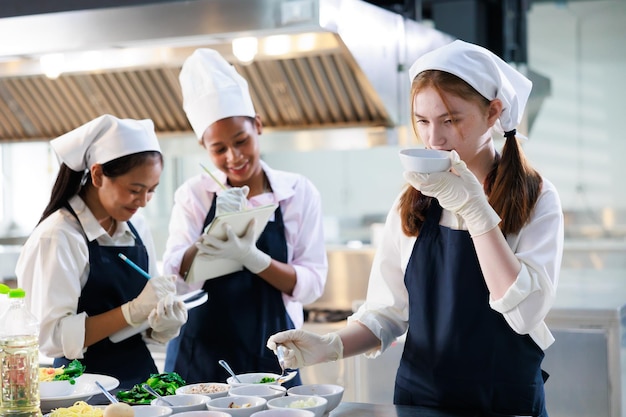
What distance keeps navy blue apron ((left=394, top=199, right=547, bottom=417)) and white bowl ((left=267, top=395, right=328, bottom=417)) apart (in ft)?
1.17

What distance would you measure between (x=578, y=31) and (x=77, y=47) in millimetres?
4975

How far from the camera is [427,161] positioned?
1961 millimetres

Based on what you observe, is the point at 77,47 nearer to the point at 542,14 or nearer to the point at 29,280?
the point at 29,280

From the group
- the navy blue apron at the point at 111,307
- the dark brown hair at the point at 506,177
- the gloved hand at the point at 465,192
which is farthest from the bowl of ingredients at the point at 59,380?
the dark brown hair at the point at 506,177

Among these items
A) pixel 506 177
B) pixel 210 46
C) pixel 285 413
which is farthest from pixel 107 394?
pixel 210 46

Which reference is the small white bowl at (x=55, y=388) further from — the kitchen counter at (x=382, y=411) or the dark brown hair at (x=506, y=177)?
the dark brown hair at (x=506, y=177)

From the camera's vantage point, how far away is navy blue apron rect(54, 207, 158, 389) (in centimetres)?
257

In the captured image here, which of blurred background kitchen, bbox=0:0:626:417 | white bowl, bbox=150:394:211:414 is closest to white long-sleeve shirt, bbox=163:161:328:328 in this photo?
blurred background kitchen, bbox=0:0:626:417

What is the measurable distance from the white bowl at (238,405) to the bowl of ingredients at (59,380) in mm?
455

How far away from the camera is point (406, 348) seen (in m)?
2.25

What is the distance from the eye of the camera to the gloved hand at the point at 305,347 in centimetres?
215

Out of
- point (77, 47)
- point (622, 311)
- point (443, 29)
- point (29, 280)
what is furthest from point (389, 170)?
point (29, 280)

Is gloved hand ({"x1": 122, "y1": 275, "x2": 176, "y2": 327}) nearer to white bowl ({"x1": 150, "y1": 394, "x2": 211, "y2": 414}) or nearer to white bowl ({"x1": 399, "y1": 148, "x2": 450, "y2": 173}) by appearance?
white bowl ({"x1": 150, "y1": 394, "x2": 211, "y2": 414})

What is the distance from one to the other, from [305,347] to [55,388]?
2.20 ft
